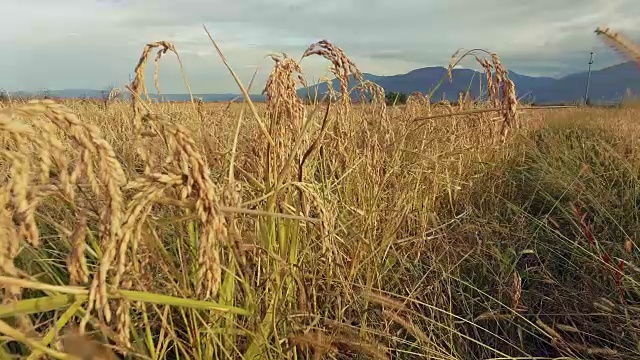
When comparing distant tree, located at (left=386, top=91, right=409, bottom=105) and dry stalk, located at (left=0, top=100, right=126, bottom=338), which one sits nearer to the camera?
dry stalk, located at (left=0, top=100, right=126, bottom=338)

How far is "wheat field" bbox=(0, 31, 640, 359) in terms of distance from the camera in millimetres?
634

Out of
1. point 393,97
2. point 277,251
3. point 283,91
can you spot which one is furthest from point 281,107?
point 393,97

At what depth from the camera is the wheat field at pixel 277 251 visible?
0.63m

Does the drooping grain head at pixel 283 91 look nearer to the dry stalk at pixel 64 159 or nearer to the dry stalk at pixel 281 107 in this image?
the dry stalk at pixel 281 107

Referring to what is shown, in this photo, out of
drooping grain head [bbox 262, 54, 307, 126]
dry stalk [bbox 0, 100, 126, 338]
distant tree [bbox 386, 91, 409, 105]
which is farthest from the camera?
distant tree [bbox 386, 91, 409, 105]

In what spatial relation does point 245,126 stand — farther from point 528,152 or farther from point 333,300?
point 528,152

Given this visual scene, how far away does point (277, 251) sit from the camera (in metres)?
1.31

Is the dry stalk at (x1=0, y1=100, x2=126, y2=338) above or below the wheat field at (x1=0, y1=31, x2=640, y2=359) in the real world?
above

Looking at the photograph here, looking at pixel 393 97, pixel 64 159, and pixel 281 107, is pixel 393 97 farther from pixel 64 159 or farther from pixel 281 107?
pixel 64 159

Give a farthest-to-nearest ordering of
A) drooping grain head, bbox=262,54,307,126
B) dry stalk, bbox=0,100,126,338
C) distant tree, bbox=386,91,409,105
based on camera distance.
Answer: distant tree, bbox=386,91,409,105, drooping grain head, bbox=262,54,307,126, dry stalk, bbox=0,100,126,338

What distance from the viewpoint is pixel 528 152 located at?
148 inches

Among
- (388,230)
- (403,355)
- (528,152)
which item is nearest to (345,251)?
(388,230)

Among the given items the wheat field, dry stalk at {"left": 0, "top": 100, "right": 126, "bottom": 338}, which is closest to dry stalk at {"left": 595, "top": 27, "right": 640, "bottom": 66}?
the wheat field

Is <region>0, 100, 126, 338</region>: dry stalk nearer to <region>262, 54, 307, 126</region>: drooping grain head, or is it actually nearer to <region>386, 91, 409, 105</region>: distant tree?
<region>262, 54, 307, 126</region>: drooping grain head
